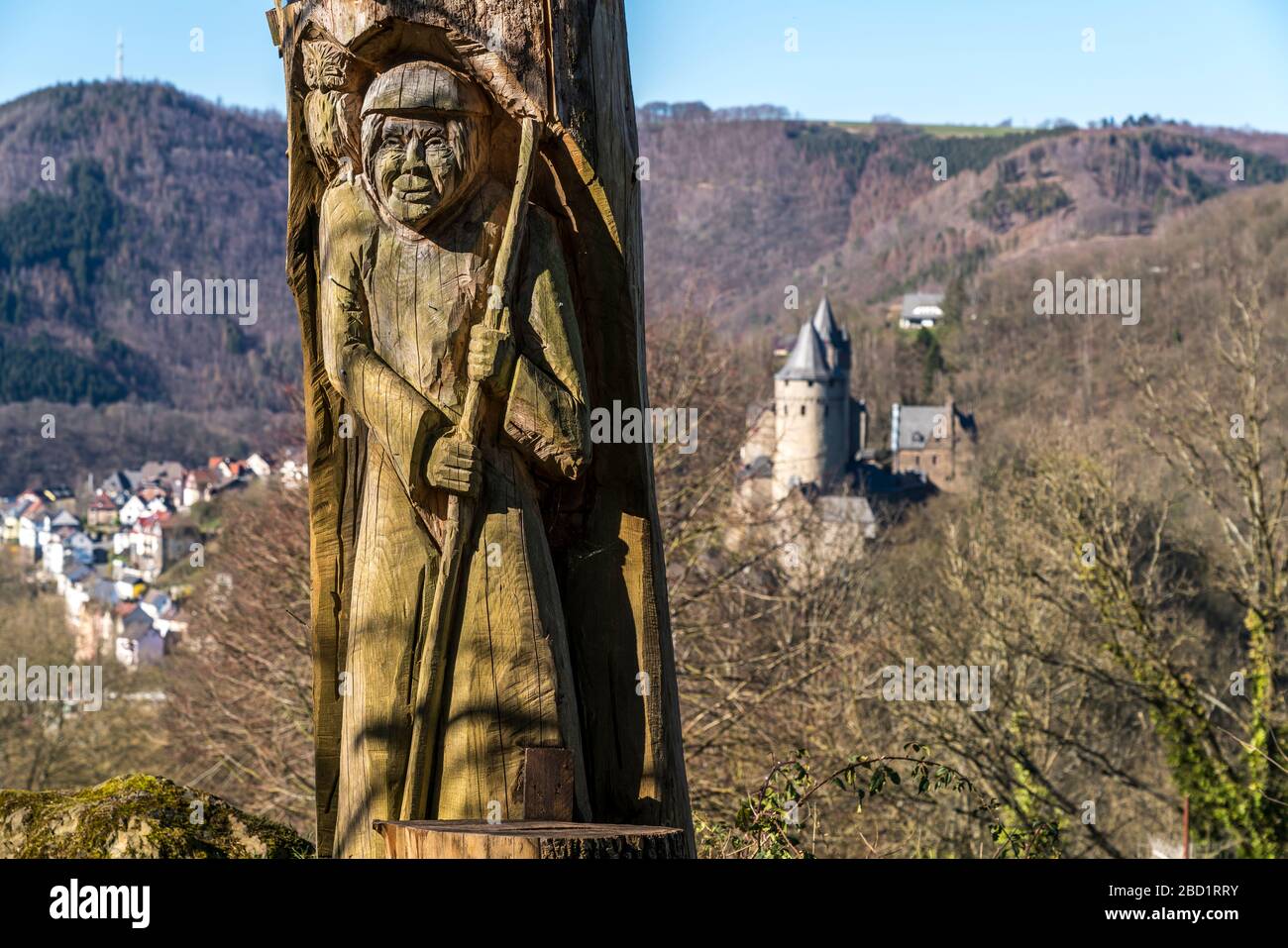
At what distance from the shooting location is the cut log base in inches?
149

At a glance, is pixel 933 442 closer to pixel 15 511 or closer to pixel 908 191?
pixel 908 191

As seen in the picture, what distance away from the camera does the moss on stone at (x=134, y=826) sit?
5914 mm

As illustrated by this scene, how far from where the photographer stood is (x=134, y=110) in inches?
3206

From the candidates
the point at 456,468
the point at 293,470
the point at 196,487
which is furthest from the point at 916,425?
the point at 456,468

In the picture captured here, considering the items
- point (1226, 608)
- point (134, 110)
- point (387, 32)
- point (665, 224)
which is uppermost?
point (134, 110)

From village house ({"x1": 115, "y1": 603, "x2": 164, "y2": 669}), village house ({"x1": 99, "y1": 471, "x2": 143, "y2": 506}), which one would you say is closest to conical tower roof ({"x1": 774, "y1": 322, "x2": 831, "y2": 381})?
village house ({"x1": 99, "y1": 471, "x2": 143, "y2": 506})

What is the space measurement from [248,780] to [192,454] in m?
34.6

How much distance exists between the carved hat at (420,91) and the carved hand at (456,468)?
1.06m

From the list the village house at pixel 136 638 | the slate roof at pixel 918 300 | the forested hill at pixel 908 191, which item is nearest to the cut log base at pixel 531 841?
the village house at pixel 136 638
